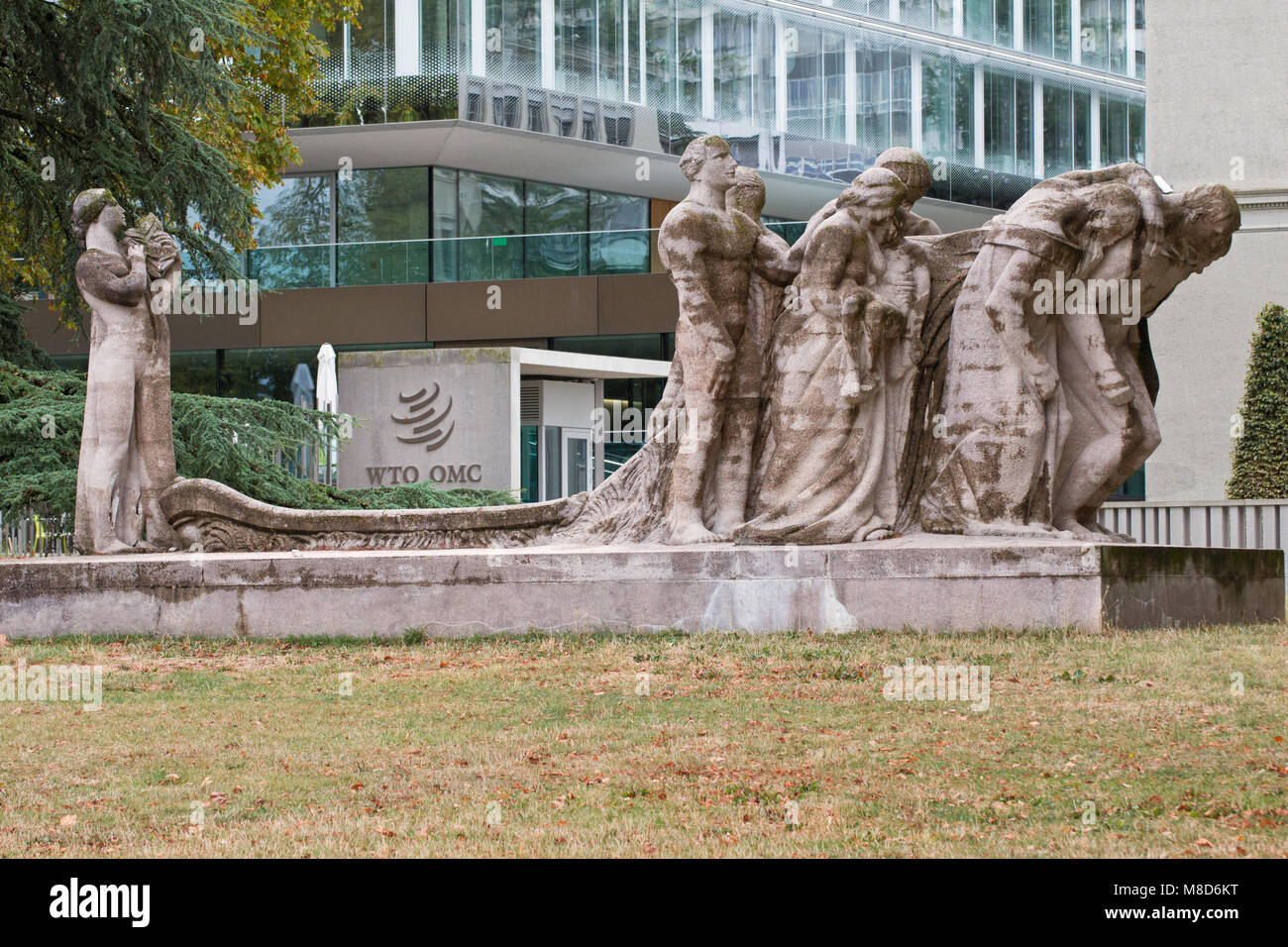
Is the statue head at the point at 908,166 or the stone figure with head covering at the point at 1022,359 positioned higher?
the statue head at the point at 908,166

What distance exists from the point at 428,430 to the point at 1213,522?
1339 cm

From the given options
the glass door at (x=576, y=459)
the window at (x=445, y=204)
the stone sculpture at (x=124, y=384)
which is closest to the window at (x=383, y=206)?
the window at (x=445, y=204)

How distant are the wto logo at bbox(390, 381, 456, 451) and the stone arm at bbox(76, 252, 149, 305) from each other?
14.4m

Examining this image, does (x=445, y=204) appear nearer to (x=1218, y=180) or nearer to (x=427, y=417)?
(x=427, y=417)

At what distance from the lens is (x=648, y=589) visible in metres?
10.7

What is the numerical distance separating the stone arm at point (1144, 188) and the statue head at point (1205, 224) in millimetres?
173

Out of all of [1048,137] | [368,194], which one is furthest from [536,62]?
[1048,137]

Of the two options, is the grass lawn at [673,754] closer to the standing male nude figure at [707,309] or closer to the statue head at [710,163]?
the standing male nude figure at [707,309]

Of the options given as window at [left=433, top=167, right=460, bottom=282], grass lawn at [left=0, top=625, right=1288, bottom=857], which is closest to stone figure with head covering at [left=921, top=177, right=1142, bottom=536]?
grass lawn at [left=0, top=625, right=1288, bottom=857]

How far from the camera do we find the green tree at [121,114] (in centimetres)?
1792

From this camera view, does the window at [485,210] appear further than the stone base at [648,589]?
Yes

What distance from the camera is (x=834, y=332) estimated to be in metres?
11.1

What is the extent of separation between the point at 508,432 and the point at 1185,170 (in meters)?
11.3

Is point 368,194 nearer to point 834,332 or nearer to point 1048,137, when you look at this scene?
point 1048,137
